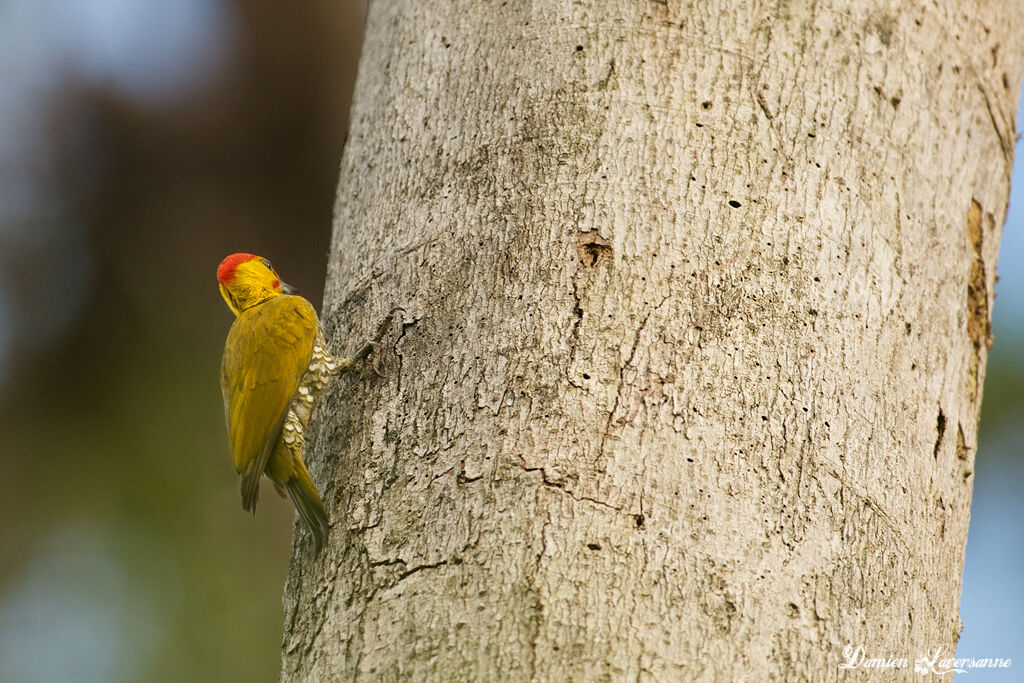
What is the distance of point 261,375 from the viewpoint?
3.17 meters

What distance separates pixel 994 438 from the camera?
545cm

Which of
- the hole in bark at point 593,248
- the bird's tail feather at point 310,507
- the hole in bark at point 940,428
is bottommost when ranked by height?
the bird's tail feather at point 310,507

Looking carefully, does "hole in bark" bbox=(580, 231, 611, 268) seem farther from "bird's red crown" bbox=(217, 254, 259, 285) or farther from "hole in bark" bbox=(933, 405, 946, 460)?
"bird's red crown" bbox=(217, 254, 259, 285)

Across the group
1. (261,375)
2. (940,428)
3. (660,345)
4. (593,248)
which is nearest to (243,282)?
(261,375)

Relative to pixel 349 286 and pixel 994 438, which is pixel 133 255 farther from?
pixel 994 438

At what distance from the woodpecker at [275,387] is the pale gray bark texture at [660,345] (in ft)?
0.91

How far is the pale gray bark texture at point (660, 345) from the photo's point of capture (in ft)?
5.52

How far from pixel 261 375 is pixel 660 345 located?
1745mm

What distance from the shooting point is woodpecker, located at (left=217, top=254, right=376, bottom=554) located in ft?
8.54

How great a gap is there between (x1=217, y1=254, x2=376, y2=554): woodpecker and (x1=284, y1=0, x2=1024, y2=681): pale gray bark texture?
0.28 m

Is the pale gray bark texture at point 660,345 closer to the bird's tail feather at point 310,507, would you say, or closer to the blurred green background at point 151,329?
the bird's tail feather at point 310,507

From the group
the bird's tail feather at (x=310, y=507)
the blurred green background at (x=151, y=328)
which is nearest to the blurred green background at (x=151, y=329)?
the blurred green background at (x=151, y=328)

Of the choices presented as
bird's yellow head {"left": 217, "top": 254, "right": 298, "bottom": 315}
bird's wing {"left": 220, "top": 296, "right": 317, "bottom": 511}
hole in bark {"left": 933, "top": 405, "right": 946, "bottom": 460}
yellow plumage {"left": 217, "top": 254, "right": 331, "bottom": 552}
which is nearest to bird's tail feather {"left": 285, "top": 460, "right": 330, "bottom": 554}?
yellow plumage {"left": 217, "top": 254, "right": 331, "bottom": 552}

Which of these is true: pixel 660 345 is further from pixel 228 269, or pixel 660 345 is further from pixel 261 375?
pixel 228 269
